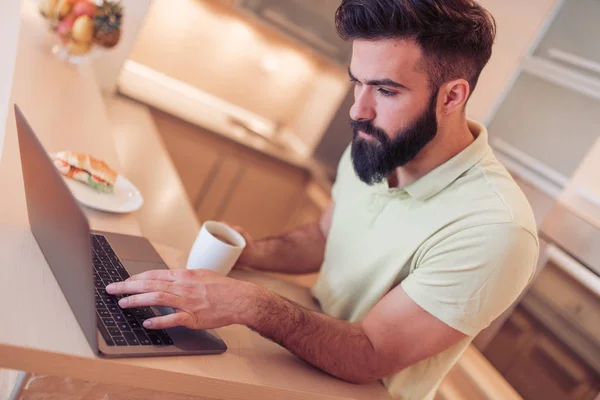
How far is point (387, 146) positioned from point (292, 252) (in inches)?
17.7

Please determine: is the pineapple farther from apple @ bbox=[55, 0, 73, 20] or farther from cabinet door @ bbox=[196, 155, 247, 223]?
cabinet door @ bbox=[196, 155, 247, 223]

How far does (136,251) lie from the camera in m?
0.99

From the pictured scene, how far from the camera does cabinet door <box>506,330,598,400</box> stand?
1.53m

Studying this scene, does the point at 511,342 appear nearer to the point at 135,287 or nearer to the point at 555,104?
the point at 555,104

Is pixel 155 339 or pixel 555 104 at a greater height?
pixel 555 104

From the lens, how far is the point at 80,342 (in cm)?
69

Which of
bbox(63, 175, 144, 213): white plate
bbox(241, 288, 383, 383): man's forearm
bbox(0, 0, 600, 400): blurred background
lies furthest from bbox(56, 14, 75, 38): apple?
bbox(241, 288, 383, 383): man's forearm

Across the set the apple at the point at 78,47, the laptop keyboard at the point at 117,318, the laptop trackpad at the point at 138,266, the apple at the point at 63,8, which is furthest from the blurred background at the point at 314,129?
the laptop keyboard at the point at 117,318

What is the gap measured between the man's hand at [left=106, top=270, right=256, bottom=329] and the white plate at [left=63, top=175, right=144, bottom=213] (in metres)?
0.29

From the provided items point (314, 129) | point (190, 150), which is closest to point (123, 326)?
point (190, 150)

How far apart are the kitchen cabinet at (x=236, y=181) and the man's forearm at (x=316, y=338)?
1.80 metres

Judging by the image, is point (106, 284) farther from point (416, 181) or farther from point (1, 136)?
point (416, 181)

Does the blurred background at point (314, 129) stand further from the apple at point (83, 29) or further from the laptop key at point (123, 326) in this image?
the laptop key at point (123, 326)

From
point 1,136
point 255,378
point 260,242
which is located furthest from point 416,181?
point 1,136
